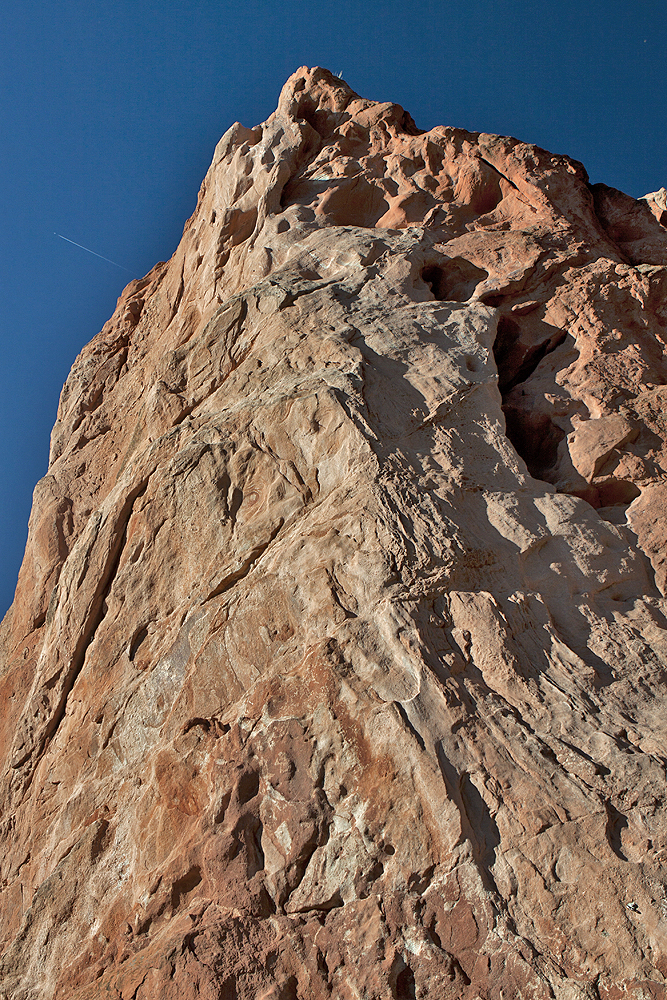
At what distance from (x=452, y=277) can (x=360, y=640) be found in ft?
22.5

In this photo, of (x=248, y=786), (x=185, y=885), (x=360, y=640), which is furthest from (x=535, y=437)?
(x=185, y=885)

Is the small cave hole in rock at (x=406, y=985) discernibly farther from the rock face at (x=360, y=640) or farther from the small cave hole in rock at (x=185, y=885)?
the small cave hole in rock at (x=185, y=885)

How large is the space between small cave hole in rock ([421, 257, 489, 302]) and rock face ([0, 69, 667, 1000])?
0.12 feet

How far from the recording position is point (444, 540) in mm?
6637

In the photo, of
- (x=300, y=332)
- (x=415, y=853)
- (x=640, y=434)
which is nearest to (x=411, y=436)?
(x=300, y=332)

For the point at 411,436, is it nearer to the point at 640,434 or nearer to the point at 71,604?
the point at 640,434

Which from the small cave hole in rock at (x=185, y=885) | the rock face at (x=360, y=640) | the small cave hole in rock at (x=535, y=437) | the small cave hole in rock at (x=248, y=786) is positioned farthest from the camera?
the small cave hole in rock at (x=535, y=437)

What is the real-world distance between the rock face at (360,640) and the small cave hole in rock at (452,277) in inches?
1.4

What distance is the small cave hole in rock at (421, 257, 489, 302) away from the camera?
34.7ft

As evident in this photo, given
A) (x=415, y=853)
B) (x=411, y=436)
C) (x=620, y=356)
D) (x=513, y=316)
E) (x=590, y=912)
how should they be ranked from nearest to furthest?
(x=590, y=912) < (x=415, y=853) < (x=411, y=436) < (x=620, y=356) < (x=513, y=316)

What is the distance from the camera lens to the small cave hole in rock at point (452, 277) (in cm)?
1059

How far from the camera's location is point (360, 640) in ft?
20.0

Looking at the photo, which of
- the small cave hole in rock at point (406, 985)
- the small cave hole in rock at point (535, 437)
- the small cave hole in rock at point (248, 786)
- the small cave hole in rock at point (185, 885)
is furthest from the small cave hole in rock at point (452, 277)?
the small cave hole in rock at point (406, 985)

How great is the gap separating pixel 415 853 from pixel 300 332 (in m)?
6.31
